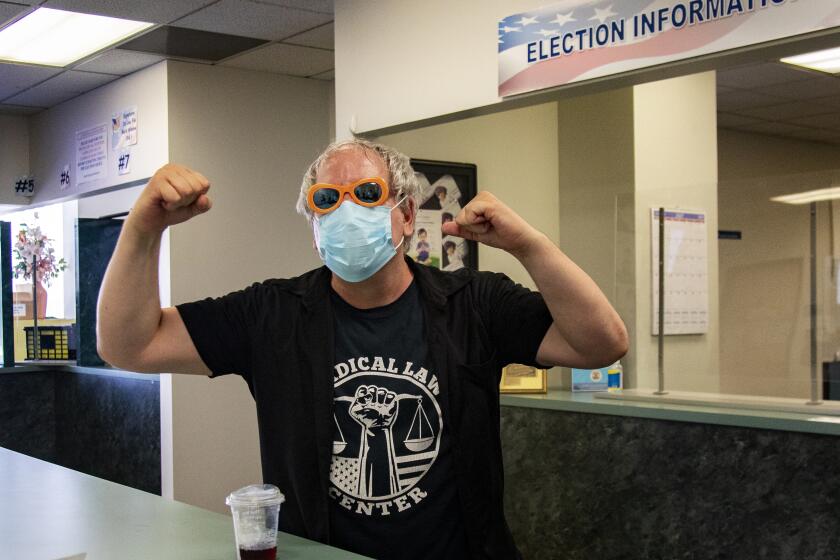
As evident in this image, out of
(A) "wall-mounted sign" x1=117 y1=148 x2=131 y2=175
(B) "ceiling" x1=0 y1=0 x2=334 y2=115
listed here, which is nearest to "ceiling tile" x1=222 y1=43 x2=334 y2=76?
A: (B) "ceiling" x1=0 y1=0 x2=334 y2=115

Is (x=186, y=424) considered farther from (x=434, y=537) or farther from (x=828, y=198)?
(x=434, y=537)

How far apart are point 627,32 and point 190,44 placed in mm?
→ 2925

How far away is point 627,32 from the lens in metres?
3.09

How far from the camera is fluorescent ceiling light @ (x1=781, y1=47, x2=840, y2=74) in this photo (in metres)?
5.76

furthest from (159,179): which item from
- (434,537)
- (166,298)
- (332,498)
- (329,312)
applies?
(166,298)

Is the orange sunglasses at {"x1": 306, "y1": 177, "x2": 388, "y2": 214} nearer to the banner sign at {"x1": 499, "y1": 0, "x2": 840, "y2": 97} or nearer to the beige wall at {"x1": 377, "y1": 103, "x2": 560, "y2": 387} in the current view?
the banner sign at {"x1": 499, "y1": 0, "x2": 840, "y2": 97}

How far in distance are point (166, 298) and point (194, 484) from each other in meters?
1.08

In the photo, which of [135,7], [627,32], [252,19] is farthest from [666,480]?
[135,7]

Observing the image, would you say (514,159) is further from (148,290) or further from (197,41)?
(148,290)

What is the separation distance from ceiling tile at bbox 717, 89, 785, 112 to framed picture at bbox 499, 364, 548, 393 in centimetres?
379

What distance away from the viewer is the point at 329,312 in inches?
73.1

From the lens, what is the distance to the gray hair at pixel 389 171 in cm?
192

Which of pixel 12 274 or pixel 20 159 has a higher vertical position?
pixel 20 159

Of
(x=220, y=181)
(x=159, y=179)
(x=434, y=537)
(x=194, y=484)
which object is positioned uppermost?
(x=220, y=181)
